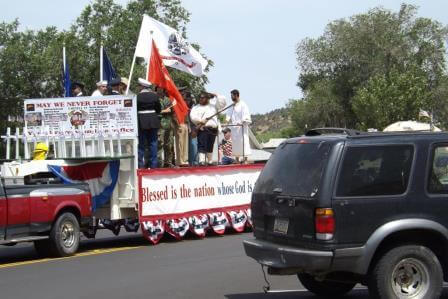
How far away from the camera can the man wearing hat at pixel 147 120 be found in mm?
14148

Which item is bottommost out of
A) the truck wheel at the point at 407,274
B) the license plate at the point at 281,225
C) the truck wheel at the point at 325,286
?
the truck wheel at the point at 325,286

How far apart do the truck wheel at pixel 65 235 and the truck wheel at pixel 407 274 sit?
671 centimetres

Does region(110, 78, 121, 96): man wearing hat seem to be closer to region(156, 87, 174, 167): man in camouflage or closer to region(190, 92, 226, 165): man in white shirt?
region(156, 87, 174, 167): man in camouflage

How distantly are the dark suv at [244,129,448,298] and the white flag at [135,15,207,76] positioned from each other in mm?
9459

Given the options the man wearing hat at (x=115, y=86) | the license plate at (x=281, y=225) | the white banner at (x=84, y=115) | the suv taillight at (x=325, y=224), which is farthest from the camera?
the man wearing hat at (x=115, y=86)

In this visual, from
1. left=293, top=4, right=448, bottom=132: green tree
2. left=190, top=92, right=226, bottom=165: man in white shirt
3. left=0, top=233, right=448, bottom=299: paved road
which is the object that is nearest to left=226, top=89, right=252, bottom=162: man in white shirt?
left=190, top=92, right=226, bottom=165: man in white shirt

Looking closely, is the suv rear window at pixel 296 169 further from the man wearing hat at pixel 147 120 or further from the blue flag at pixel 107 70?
the blue flag at pixel 107 70

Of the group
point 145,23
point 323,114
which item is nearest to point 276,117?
point 323,114

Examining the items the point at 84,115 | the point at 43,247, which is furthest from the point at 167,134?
the point at 43,247

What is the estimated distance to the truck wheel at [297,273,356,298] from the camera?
330 inches

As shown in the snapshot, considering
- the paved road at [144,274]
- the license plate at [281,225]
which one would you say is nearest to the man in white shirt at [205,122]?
the paved road at [144,274]

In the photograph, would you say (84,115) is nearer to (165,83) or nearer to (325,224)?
(165,83)

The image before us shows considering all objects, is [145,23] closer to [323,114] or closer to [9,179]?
[9,179]

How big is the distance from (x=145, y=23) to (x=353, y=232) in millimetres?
10735
